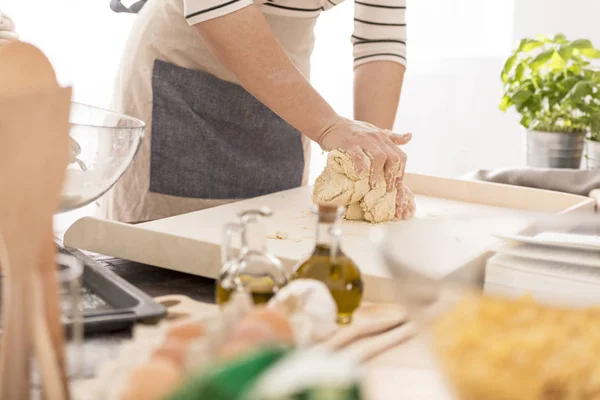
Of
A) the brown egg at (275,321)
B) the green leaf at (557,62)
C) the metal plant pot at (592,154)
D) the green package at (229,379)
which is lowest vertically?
the metal plant pot at (592,154)

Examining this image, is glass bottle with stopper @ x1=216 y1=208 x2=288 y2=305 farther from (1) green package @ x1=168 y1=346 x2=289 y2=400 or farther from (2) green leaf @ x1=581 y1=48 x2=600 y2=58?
(2) green leaf @ x1=581 y1=48 x2=600 y2=58

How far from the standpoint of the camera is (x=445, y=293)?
0.56 m

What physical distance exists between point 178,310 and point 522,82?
1776mm

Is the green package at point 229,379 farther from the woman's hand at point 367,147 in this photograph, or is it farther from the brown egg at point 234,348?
the woman's hand at point 367,147

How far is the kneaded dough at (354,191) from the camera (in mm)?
1442

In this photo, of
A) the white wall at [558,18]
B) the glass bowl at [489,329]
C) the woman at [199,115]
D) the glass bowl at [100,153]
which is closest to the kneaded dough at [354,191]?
the woman at [199,115]

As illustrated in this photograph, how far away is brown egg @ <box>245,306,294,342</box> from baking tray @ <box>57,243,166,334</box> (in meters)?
0.25

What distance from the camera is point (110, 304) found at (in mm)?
871

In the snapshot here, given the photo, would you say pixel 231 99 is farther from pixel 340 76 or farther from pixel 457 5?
pixel 457 5

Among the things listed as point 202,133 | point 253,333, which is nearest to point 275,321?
point 253,333

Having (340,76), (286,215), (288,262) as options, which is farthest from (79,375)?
(340,76)

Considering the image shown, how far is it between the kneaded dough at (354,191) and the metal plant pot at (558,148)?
860 mm

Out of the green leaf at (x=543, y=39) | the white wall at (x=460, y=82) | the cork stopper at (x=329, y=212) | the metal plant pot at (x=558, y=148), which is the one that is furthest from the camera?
the white wall at (x=460, y=82)

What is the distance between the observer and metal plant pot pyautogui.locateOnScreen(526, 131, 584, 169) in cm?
213
